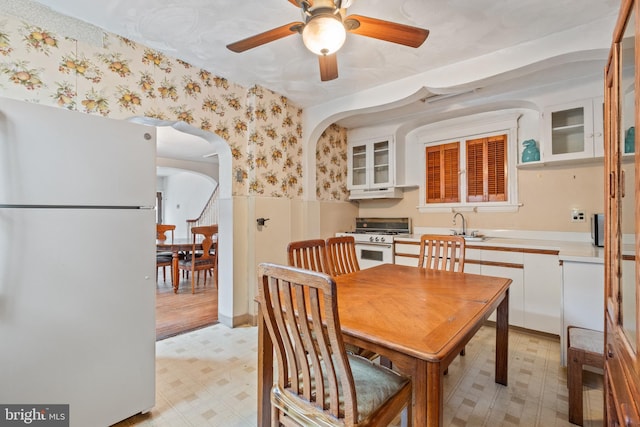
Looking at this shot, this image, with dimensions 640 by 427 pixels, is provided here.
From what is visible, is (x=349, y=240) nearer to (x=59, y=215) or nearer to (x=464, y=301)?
(x=464, y=301)

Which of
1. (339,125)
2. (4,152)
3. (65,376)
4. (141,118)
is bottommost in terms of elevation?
(65,376)

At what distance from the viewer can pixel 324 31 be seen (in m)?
1.42

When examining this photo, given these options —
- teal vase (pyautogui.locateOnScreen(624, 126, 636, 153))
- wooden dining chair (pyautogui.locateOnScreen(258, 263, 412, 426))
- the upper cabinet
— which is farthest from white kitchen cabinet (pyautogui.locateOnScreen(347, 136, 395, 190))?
wooden dining chair (pyautogui.locateOnScreen(258, 263, 412, 426))

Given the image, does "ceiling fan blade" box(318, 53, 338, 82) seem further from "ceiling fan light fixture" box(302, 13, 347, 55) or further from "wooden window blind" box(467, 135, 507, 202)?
"wooden window blind" box(467, 135, 507, 202)

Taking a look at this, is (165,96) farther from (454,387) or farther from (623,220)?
(454,387)

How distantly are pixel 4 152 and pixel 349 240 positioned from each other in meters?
2.02

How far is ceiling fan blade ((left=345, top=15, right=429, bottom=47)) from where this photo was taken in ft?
4.86

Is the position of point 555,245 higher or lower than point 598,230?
lower

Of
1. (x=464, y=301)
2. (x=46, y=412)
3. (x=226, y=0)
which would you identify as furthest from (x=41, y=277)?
(x=464, y=301)

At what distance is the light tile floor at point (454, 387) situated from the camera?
5.28 feet

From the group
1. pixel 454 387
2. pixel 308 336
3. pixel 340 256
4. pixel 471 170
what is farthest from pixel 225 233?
pixel 471 170

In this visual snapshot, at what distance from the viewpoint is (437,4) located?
5.81 feet

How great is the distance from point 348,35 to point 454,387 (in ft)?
8.23
